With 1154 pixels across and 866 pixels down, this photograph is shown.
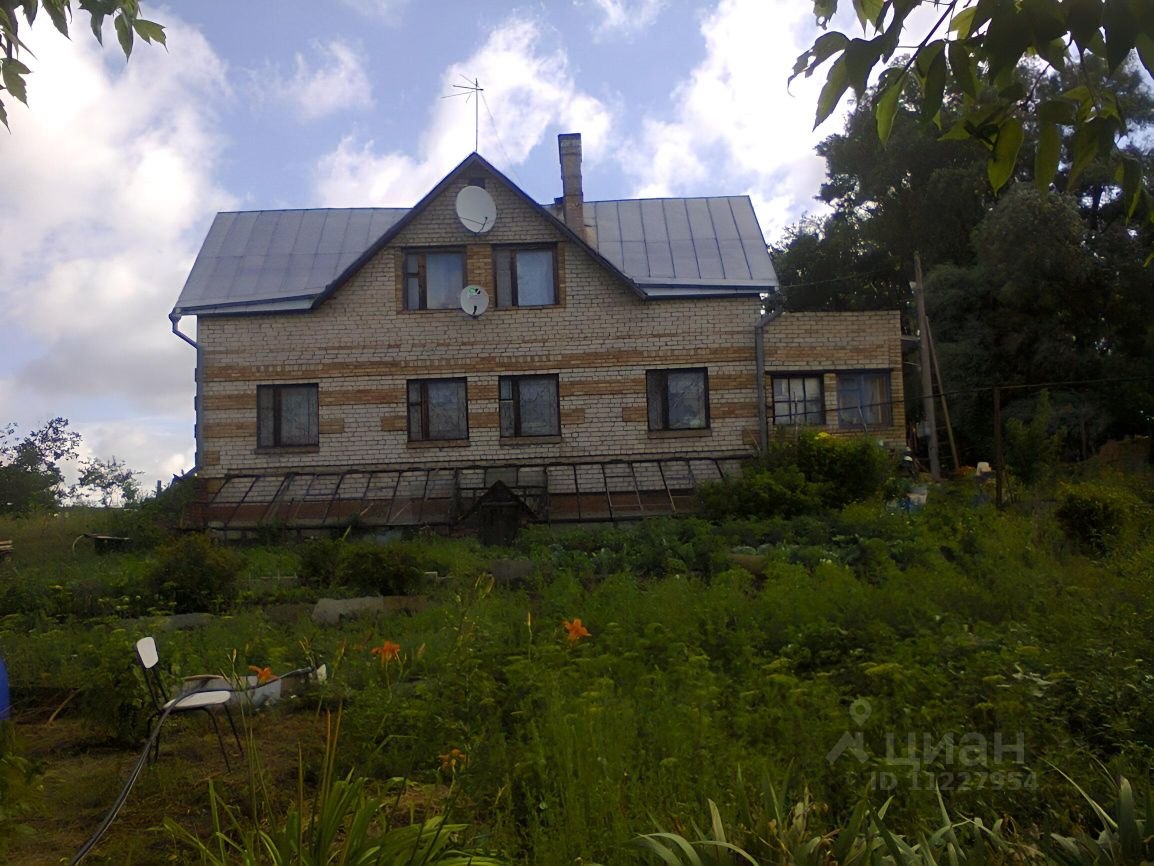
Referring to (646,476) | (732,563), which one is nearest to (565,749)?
(732,563)

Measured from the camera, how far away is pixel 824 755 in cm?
416

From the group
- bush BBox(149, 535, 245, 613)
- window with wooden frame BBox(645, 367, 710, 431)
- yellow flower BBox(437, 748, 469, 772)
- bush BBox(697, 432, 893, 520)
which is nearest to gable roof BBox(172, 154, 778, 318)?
window with wooden frame BBox(645, 367, 710, 431)

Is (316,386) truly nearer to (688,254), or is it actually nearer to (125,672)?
(688,254)

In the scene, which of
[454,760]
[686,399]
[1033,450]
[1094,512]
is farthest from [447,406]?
[454,760]

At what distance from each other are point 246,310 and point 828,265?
2547cm

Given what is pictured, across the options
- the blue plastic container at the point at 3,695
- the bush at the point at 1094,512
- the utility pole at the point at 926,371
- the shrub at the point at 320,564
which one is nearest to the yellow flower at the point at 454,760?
the blue plastic container at the point at 3,695

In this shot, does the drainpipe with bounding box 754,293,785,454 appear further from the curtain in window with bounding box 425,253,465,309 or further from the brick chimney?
the curtain in window with bounding box 425,253,465,309

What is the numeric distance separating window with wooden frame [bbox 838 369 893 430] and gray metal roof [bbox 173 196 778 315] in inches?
94.4

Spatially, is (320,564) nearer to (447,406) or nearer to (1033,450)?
(447,406)

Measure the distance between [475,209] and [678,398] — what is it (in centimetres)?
518

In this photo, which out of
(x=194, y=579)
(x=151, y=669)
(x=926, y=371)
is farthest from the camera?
(x=926, y=371)

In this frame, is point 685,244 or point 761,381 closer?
point 761,381

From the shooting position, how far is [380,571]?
10.9 m

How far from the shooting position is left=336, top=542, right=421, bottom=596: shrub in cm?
1087
